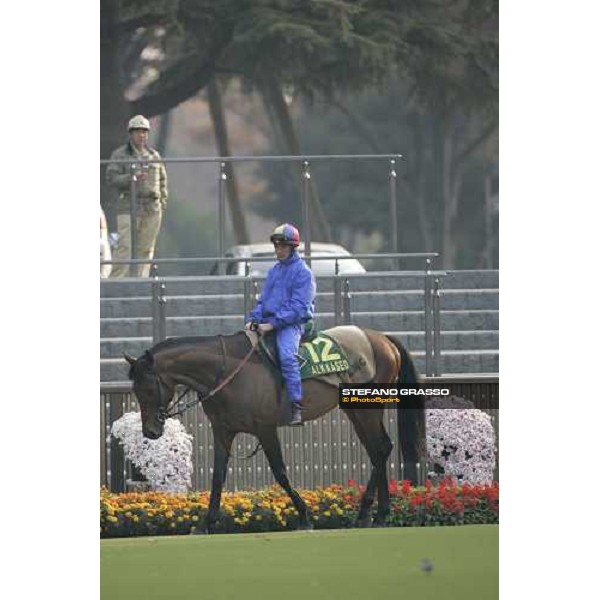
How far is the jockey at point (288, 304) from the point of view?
54.2 ft

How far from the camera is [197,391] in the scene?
1652cm

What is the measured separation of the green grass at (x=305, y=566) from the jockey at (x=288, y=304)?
1.07 metres

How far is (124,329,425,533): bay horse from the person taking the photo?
54.1 ft

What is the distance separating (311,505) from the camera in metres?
16.7

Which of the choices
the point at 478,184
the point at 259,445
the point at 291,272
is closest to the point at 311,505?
the point at 259,445

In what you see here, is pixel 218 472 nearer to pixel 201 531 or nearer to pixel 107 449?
pixel 201 531

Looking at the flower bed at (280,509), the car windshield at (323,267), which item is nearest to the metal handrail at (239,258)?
the car windshield at (323,267)

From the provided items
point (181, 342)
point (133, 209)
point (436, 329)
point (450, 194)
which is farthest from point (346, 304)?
point (450, 194)

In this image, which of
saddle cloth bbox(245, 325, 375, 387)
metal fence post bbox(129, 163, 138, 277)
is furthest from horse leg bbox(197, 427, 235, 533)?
metal fence post bbox(129, 163, 138, 277)

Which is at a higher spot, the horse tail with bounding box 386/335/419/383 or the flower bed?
the horse tail with bounding box 386/335/419/383

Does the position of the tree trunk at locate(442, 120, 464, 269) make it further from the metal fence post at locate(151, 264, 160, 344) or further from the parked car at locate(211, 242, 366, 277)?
the metal fence post at locate(151, 264, 160, 344)

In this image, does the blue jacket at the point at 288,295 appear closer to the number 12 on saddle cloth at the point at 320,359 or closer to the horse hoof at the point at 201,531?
the number 12 on saddle cloth at the point at 320,359

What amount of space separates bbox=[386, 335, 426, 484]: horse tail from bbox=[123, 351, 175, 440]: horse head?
1.55 m

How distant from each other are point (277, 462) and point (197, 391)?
742mm
